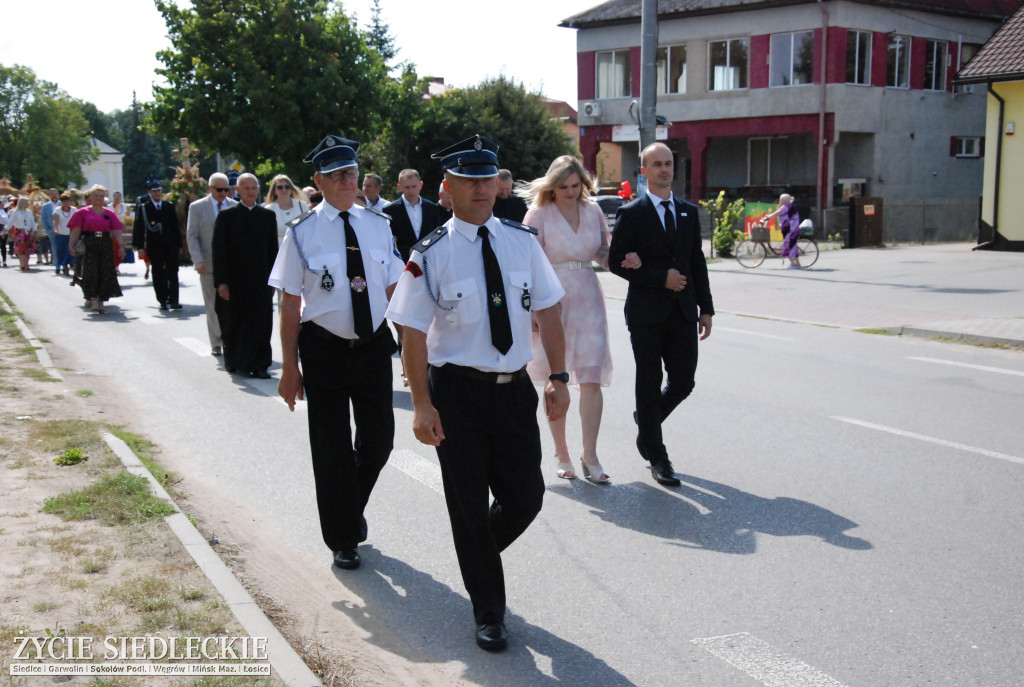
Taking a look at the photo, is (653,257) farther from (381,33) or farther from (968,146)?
(381,33)

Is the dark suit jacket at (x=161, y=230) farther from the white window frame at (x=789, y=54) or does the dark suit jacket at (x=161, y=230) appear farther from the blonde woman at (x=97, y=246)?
the white window frame at (x=789, y=54)

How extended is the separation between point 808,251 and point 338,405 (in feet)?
67.6

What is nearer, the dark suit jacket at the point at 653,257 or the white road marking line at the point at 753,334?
the dark suit jacket at the point at 653,257

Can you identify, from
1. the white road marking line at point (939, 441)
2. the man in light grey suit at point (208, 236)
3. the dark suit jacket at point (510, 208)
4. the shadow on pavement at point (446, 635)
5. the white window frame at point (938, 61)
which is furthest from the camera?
the white window frame at point (938, 61)

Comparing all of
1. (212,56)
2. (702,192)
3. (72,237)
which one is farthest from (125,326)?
(702,192)

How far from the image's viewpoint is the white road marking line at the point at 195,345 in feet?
41.5

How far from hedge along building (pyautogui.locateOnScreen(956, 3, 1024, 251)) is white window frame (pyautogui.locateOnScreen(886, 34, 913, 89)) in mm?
10219

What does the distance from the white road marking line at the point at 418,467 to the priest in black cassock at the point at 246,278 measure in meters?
3.76

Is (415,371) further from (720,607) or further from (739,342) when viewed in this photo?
(739,342)

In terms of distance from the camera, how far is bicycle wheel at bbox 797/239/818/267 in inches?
935

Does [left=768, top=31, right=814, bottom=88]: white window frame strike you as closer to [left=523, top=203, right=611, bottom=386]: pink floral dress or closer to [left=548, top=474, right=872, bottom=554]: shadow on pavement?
[left=523, top=203, right=611, bottom=386]: pink floral dress

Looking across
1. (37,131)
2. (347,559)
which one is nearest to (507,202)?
(347,559)

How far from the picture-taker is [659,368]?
6434 millimetres

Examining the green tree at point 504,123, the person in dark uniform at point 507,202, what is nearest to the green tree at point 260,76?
the green tree at point 504,123
